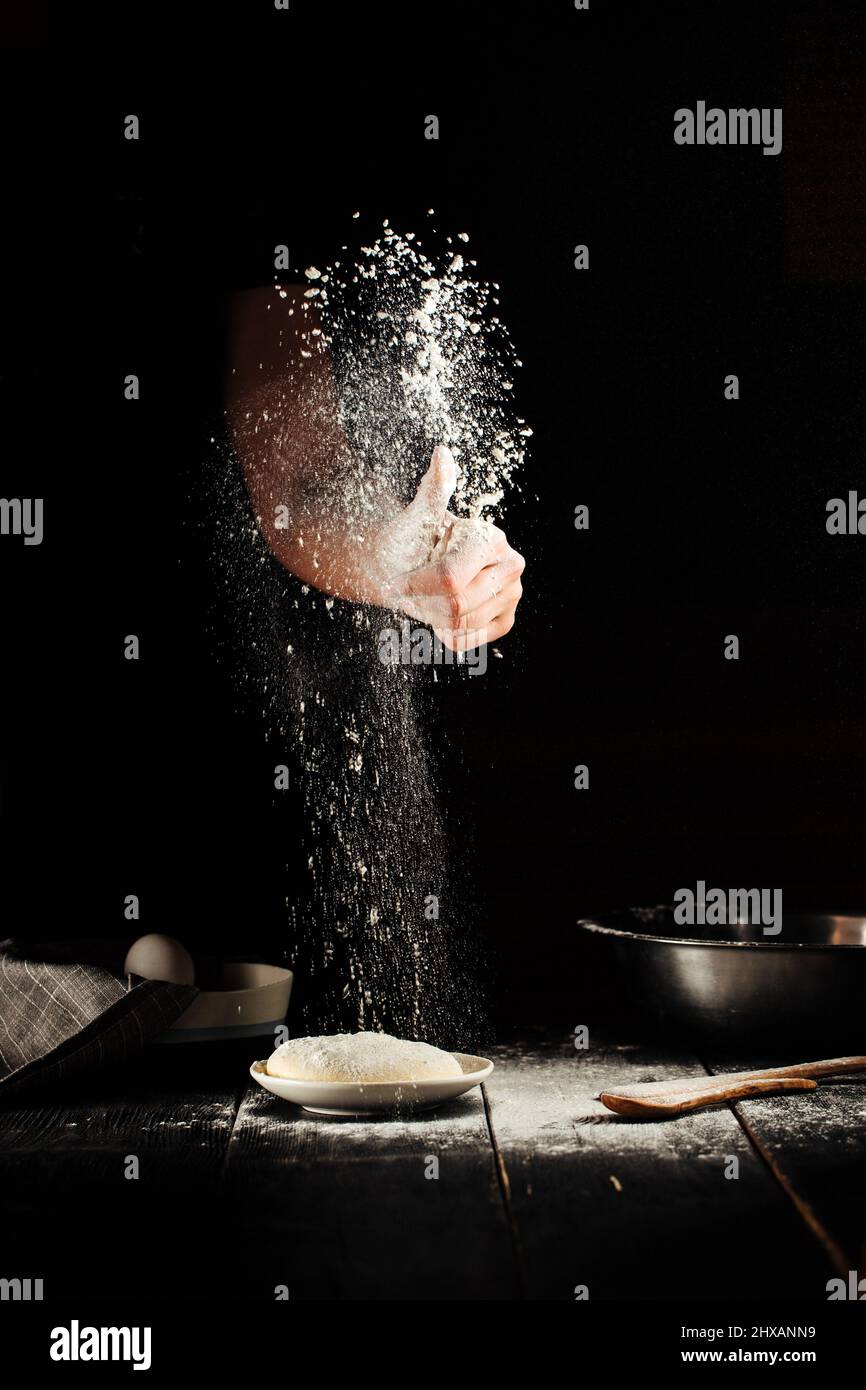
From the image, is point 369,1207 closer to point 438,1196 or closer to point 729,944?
point 438,1196

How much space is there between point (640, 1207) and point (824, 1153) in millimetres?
218

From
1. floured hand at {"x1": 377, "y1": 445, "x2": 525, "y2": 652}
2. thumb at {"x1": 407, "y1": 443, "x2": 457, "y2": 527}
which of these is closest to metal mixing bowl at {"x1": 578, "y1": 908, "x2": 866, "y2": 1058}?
floured hand at {"x1": 377, "y1": 445, "x2": 525, "y2": 652}

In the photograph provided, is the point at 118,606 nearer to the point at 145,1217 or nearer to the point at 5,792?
the point at 5,792

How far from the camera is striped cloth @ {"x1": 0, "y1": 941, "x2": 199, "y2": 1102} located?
54.0 inches

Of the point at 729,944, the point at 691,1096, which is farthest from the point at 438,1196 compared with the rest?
the point at 729,944

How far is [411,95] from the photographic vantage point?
1.86 m

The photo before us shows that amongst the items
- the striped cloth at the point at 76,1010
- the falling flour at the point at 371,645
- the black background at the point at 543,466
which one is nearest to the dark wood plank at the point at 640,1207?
the striped cloth at the point at 76,1010

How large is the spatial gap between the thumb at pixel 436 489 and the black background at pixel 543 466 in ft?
0.85

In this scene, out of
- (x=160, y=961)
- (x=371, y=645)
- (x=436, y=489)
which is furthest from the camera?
(x=371, y=645)

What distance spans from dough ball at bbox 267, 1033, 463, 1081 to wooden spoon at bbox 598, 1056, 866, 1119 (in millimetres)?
156

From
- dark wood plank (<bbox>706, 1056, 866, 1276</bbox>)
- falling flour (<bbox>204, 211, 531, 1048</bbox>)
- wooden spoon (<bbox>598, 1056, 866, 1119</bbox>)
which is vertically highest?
falling flour (<bbox>204, 211, 531, 1048</bbox>)

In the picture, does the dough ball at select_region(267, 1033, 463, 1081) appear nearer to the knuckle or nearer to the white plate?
the white plate

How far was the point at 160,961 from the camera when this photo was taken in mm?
1494

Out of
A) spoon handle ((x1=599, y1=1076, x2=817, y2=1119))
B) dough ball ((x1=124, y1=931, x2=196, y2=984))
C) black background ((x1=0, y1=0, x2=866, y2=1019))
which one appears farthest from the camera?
black background ((x1=0, y1=0, x2=866, y2=1019))
